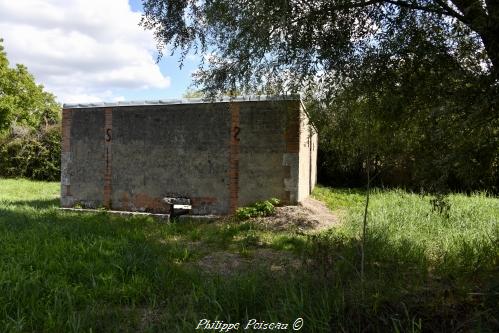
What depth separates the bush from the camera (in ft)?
80.5

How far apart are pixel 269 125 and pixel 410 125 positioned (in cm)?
523

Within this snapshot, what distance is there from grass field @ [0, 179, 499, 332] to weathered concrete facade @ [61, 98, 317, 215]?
2.28 meters

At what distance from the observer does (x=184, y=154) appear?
12492 millimetres

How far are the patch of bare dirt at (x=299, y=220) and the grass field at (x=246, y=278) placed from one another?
1.99 feet

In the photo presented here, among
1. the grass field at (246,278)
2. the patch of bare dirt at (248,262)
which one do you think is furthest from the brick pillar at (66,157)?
the patch of bare dirt at (248,262)

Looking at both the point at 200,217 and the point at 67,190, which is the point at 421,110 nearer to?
the point at 200,217

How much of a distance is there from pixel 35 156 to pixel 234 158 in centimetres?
1750

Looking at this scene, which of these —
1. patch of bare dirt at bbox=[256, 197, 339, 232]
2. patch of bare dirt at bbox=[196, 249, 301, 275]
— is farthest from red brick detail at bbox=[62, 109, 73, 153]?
patch of bare dirt at bbox=[196, 249, 301, 275]

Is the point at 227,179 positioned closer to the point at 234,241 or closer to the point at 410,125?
the point at 234,241

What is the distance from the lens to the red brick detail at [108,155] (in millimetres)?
13438

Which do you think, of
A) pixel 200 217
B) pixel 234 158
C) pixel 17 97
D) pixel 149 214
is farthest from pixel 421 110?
pixel 17 97

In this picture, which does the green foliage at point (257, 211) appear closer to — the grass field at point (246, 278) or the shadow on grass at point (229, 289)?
the grass field at point (246, 278)

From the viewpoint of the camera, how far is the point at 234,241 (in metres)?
9.09

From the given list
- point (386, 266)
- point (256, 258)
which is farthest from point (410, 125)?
point (256, 258)
